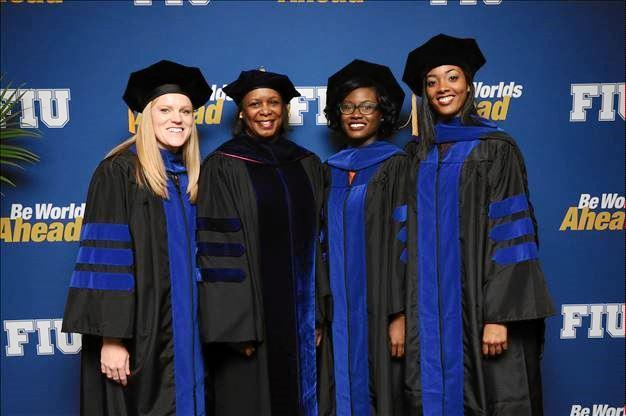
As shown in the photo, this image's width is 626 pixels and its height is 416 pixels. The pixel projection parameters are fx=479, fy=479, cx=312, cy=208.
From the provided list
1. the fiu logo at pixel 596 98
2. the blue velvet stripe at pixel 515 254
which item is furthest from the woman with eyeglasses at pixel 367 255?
the fiu logo at pixel 596 98

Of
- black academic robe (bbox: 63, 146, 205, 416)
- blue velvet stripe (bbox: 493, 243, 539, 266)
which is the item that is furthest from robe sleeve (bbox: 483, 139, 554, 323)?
black academic robe (bbox: 63, 146, 205, 416)

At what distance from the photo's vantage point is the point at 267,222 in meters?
2.40

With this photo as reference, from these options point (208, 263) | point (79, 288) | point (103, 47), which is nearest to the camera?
point (79, 288)

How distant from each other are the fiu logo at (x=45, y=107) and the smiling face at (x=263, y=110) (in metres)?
1.31

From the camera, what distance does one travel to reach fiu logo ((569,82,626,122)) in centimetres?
316

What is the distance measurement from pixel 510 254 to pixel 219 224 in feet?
4.46

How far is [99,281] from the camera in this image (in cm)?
209

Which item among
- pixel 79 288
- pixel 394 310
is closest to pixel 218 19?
pixel 79 288

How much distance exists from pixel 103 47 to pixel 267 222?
1686 mm

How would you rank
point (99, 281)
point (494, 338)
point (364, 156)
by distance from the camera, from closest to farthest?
point (99, 281), point (494, 338), point (364, 156)

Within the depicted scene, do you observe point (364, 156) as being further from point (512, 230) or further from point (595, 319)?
point (595, 319)

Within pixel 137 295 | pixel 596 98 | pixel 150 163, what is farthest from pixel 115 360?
pixel 596 98

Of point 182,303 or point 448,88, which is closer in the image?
point 182,303

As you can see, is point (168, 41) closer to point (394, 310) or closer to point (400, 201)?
point (400, 201)
